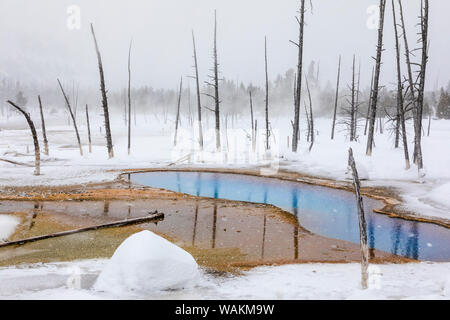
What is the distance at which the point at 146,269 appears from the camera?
5.54 metres

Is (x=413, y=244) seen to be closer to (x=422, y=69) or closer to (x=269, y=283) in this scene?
(x=269, y=283)

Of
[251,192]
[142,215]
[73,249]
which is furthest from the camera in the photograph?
[251,192]

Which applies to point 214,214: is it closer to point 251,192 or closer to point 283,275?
point 251,192

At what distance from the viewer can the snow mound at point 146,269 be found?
17.9ft

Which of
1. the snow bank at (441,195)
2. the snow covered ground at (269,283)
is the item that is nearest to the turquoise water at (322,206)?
the snow covered ground at (269,283)

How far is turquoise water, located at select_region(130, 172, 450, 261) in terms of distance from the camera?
857 cm

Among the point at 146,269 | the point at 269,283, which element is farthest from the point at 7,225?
the point at 269,283

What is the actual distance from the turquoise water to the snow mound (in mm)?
5068

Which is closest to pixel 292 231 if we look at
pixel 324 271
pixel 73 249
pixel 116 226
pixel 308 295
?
pixel 324 271

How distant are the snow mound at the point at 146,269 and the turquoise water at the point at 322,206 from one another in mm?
5068

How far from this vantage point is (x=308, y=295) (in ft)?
17.6

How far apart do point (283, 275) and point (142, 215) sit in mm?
5995

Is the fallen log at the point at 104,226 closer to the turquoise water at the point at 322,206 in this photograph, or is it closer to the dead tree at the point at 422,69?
the turquoise water at the point at 322,206

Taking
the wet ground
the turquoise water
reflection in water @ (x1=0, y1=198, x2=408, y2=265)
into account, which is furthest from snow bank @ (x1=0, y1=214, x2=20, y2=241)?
the turquoise water
